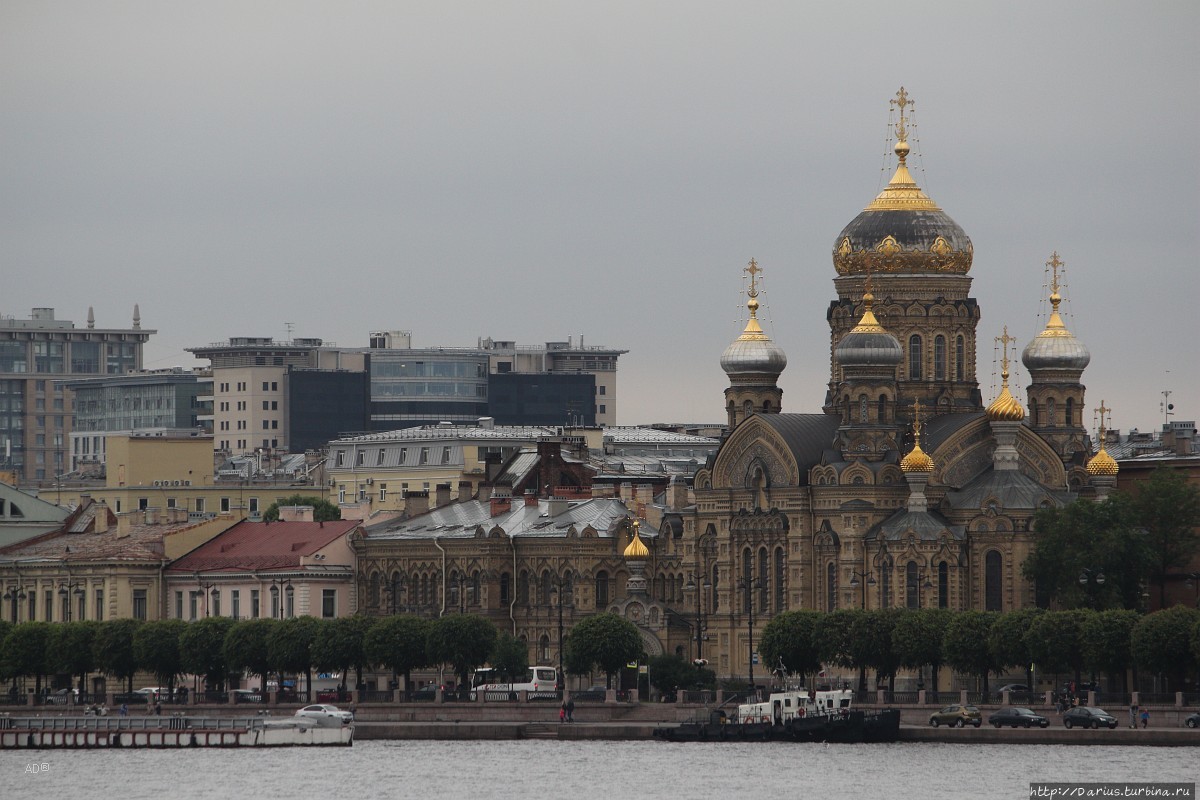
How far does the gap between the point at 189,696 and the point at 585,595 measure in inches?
599

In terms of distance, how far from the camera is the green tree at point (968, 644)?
100750 millimetres

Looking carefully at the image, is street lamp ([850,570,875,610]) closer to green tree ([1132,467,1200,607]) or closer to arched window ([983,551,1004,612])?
arched window ([983,551,1004,612])

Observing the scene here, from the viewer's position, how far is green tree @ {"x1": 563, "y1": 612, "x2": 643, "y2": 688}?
108 meters

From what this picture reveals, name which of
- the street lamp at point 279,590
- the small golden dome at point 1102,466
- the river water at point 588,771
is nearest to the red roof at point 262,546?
the street lamp at point 279,590

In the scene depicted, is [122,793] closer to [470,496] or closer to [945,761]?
[945,761]

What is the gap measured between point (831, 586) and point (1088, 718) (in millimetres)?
23043

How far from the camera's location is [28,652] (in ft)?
372

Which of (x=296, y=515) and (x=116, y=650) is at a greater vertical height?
(x=296, y=515)

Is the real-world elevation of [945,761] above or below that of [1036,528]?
below

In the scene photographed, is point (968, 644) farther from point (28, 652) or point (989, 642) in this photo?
point (28, 652)

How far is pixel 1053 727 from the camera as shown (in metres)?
92.1

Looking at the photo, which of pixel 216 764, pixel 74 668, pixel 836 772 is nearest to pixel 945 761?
pixel 836 772

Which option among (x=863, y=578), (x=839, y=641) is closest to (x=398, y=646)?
(x=839, y=641)

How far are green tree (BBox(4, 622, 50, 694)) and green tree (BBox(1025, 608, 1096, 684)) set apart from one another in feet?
108
